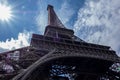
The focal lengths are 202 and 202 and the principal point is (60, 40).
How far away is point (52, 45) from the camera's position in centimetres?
2170

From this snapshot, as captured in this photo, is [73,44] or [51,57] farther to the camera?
[73,44]

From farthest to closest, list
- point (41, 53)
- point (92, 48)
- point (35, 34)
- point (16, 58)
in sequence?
1. point (92, 48)
2. point (35, 34)
3. point (41, 53)
4. point (16, 58)

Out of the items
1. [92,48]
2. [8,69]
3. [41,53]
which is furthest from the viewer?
[92,48]

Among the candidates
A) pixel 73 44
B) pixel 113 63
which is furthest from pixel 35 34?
pixel 113 63

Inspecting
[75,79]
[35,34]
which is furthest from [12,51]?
[75,79]

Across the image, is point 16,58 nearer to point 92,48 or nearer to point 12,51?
point 12,51

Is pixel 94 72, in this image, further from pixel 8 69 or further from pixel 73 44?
pixel 8 69

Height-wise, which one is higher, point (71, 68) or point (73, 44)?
point (73, 44)

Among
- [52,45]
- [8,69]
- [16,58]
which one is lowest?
[8,69]

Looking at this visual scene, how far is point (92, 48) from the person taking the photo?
77.1ft

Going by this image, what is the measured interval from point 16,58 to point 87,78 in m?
9.52

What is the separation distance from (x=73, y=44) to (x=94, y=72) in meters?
3.96

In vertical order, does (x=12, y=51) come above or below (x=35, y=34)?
below

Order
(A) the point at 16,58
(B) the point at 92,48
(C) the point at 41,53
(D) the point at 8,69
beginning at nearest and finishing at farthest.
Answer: (D) the point at 8,69 < (A) the point at 16,58 < (C) the point at 41,53 < (B) the point at 92,48
